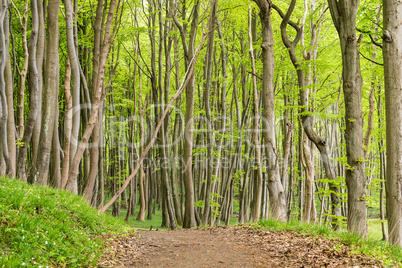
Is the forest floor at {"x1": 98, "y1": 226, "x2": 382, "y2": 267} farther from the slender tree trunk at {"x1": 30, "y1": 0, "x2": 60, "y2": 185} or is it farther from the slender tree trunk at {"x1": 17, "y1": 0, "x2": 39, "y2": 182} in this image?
the slender tree trunk at {"x1": 17, "y1": 0, "x2": 39, "y2": 182}

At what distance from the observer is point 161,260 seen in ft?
17.5

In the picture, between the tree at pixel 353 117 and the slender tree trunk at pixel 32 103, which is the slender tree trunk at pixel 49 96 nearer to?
the slender tree trunk at pixel 32 103

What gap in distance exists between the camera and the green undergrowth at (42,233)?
10.6 feet

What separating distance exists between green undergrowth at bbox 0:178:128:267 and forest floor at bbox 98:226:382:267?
1.19 feet

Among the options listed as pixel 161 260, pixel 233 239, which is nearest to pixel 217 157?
pixel 233 239

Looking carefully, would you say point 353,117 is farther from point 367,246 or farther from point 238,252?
point 238,252

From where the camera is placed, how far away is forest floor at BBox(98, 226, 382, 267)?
4691 mm

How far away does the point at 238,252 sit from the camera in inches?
227

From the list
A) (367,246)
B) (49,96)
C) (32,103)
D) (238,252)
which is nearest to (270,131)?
(238,252)

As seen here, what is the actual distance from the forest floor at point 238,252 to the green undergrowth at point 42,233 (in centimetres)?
36

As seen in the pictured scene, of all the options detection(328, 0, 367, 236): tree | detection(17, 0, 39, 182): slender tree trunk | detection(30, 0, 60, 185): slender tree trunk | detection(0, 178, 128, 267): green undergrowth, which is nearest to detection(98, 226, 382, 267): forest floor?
detection(0, 178, 128, 267): green undergrowth

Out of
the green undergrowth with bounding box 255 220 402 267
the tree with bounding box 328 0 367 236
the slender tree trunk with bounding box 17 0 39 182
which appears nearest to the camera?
the green undergrowth with bounding box 255 220 402 267

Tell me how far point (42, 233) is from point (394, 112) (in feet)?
19.2

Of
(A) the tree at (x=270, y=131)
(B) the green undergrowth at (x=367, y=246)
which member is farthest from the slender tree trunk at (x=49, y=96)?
(B) the green undergrowth at (x=367, y=246)
